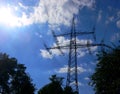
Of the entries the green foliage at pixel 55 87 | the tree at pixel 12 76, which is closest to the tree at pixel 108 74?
the tree at pixel 12 76

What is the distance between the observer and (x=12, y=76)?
80.1m

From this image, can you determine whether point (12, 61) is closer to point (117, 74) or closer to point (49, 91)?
point (49, 91)

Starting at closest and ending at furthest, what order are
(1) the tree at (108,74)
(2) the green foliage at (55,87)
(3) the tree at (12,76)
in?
(1) the tree at (108,74), (3) the tree at (12,76), (2) the green foliage at (55,87)

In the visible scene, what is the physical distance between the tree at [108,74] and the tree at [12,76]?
29.0m

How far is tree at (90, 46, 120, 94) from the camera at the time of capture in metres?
47.0

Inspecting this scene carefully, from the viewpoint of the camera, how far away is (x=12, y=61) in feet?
263

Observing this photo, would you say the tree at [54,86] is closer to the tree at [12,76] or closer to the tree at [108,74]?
the tree at [12,76]

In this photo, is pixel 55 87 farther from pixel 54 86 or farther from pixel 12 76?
pixel 12 76

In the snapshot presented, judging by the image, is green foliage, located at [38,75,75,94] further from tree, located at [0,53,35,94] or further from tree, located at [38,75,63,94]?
tree, located at [0,53,35,94]

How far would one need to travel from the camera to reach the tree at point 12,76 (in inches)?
3071

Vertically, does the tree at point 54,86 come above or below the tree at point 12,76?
above

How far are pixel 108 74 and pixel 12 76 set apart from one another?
3450cm

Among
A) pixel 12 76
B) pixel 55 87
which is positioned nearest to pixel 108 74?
pixel 12 76

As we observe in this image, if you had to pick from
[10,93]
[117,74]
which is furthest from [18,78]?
[117,74]
